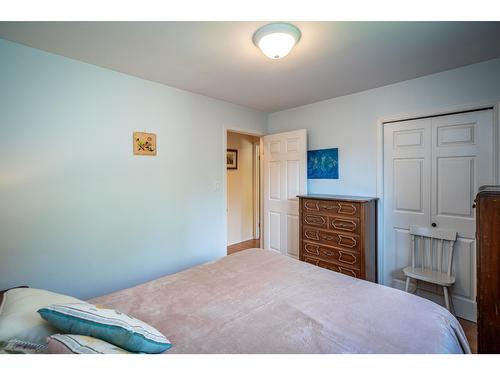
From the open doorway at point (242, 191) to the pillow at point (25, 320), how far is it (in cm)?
339

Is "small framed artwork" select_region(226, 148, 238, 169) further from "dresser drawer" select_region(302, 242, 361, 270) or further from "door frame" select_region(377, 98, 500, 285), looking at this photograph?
"door frame" select_region(377, 98, 500, 285)

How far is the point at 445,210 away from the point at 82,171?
11.2 ft

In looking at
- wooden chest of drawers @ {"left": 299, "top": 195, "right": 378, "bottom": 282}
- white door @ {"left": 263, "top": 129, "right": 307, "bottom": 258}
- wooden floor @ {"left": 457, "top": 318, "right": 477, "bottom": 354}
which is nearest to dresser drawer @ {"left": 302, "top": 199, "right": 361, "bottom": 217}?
wooden chest of drawers @ {"left": 299, "top": 195, "right": 378, "bottom": 282}

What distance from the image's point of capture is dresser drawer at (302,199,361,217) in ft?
8.10

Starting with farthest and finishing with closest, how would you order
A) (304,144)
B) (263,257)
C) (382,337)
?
(304,144) < (263,257) < (382,337)

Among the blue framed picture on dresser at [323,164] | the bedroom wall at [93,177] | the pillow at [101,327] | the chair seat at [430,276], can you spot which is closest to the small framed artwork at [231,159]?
the bedroom wall at [93,177]

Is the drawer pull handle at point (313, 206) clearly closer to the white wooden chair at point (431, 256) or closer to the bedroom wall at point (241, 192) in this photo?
the white wooden chair at point (431, 256)

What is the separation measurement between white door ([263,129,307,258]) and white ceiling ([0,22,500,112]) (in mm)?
941

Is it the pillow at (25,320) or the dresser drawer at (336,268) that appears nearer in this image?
the pillow at (25,320)

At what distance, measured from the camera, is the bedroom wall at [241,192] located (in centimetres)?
454
